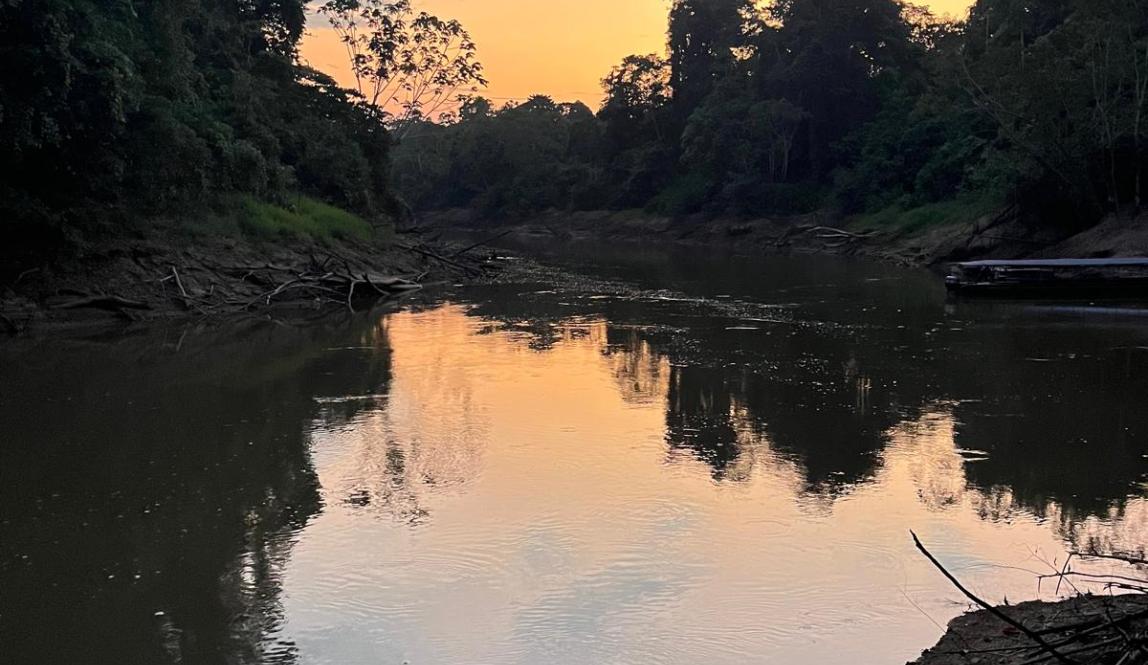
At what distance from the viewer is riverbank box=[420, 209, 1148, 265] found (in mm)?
30953

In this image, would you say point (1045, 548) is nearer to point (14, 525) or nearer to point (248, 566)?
point (248, 566)

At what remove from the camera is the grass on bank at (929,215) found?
39531 millimetres

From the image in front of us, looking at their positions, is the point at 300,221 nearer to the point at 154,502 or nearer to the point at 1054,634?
the point at 154,502

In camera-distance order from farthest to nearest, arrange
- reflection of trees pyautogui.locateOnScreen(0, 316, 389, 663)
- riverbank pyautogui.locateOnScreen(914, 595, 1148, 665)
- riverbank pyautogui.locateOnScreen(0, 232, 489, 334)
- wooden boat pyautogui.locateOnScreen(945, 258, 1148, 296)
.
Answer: wooden boat pyautogui.locateOnScreen(945, 258, 1148, 296) → riverbank pyautogui.locateOnScreen(0, 232, 489, 334) → reflection of trees pyautogui.locateOnScreen(0, 316, 389, 663) → riverbank pyautogui.locateOnScreen(914, 595, 1148, 665)

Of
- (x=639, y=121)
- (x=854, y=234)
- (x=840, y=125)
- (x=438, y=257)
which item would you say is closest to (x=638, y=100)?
(x=639, y=121)

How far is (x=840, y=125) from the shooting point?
59.9 meters

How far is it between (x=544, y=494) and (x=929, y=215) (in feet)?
129

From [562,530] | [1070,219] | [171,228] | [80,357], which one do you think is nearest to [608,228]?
[1070,219]

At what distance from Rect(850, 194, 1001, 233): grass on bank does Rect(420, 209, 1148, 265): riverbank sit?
10cm

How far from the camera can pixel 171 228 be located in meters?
21.8

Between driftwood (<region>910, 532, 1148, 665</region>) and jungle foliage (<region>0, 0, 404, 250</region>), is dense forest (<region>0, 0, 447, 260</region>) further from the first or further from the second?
driftwood (<region>910, 532, 1148, 665</region>)

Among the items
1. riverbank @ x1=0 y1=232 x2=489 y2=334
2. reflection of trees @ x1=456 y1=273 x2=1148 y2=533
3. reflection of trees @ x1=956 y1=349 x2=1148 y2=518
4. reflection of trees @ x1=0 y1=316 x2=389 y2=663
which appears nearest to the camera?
reflection of trees @ x1=0 y1=316 x2=389 y2=663

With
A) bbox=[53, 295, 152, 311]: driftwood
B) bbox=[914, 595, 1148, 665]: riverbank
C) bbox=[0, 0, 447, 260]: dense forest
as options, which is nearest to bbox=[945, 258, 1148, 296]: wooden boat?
bbox=[0, 0, 447, 260]: dense forest

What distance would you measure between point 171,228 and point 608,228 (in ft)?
164
